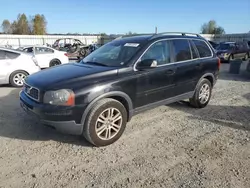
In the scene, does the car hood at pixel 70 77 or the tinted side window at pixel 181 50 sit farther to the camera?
the tinted side window at pixel 181 50

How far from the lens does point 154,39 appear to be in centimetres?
427

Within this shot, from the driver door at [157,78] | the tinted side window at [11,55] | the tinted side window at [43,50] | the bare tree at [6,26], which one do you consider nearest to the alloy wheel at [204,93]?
the driver door at [157,78]

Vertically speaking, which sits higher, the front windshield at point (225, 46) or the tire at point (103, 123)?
the front windshield at point (225, 46)

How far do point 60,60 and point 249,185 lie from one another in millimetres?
10553

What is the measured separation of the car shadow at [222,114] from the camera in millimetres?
4590

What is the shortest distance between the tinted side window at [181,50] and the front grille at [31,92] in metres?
2.75

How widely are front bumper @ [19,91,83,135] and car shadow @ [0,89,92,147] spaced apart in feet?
0.98

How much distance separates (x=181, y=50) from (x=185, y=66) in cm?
36

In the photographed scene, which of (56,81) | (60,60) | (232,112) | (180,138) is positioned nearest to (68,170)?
(56,81)

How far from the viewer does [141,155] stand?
11.0 ft

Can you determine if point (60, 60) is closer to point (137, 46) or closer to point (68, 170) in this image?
point (137, 46)

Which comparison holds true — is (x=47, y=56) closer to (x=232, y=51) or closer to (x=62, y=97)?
(x=62, y=97)

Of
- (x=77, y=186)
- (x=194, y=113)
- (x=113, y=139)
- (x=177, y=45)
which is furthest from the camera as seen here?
(x=194, y=113)

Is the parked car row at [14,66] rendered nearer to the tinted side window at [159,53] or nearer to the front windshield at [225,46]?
the tinted side window at [159,53]
